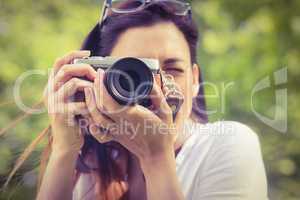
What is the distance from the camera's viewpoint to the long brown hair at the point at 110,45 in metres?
1.20

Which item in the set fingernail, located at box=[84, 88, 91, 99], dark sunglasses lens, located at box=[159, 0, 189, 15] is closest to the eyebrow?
dark sunglasses lens, located at box=[159, 0, 189, 15]

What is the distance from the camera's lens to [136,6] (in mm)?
1203

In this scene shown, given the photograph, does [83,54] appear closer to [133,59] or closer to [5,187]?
[133,59]

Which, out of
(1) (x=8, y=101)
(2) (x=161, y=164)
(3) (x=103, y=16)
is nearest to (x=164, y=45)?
(3) (x=103, y=16)

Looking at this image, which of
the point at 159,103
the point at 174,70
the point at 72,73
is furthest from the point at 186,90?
the point at 72,73

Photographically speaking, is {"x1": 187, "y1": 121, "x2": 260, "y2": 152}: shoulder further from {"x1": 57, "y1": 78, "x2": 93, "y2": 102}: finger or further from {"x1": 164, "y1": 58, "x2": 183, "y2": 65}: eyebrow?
{"x1": 57, "y1": 78, "x2": 93, "y2": 102}: finger

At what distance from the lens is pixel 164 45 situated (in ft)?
3.95

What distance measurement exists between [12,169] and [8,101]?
0.49ft

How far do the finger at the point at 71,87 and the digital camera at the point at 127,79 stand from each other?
51 millimetres

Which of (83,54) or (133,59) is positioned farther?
(83,54)

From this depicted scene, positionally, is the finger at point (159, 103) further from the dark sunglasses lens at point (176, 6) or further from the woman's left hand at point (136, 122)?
the dark sunglasses lens at point (176, 6)

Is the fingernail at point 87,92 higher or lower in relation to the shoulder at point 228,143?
higher

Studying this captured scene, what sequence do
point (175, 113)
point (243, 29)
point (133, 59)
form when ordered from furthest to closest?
point (243, 29) < point (175, 113) < point (133, 59)

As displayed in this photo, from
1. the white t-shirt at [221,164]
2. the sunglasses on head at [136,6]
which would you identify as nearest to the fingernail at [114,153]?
the white t-shirt at [221,164]
